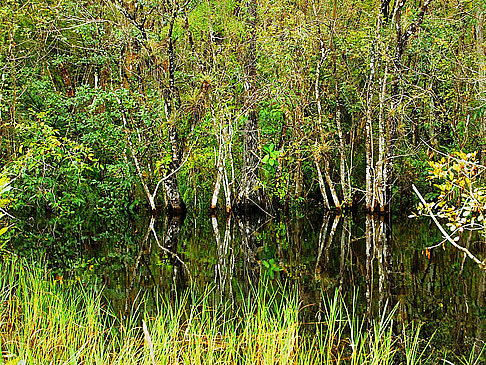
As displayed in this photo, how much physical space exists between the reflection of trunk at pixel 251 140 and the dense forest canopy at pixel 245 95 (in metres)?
0.05

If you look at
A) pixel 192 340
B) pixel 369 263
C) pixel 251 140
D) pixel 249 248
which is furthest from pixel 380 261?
pixel 251 140

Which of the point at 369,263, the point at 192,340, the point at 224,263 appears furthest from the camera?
the point at 224,263

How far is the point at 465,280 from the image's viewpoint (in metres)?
6.89

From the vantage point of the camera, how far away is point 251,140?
575 inches

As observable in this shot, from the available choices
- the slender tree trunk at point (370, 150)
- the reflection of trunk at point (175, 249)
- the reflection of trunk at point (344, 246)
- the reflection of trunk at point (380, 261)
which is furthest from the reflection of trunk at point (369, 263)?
the reflection of trunk at point (175, 249)

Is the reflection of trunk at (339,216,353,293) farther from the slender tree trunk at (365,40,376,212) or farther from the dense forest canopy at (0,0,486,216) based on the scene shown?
the dense forest canopy at (0,0,486,216)

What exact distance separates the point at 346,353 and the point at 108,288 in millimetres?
3403

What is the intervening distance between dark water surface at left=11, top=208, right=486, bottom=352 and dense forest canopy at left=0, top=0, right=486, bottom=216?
1763 mm

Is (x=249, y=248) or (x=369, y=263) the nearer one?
(x=369, y=263)

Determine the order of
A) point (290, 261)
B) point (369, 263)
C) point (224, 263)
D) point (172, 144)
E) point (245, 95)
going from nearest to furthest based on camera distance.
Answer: point (369, 263) < point (224, 263) < point (290, 261) < point (172, 144) < point (245, 95)

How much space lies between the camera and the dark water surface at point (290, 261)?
599cm

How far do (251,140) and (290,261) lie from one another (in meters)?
6.51

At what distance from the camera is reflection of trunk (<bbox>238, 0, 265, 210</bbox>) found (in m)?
13.9

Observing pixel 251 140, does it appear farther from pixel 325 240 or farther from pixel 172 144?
pixel 325 240
